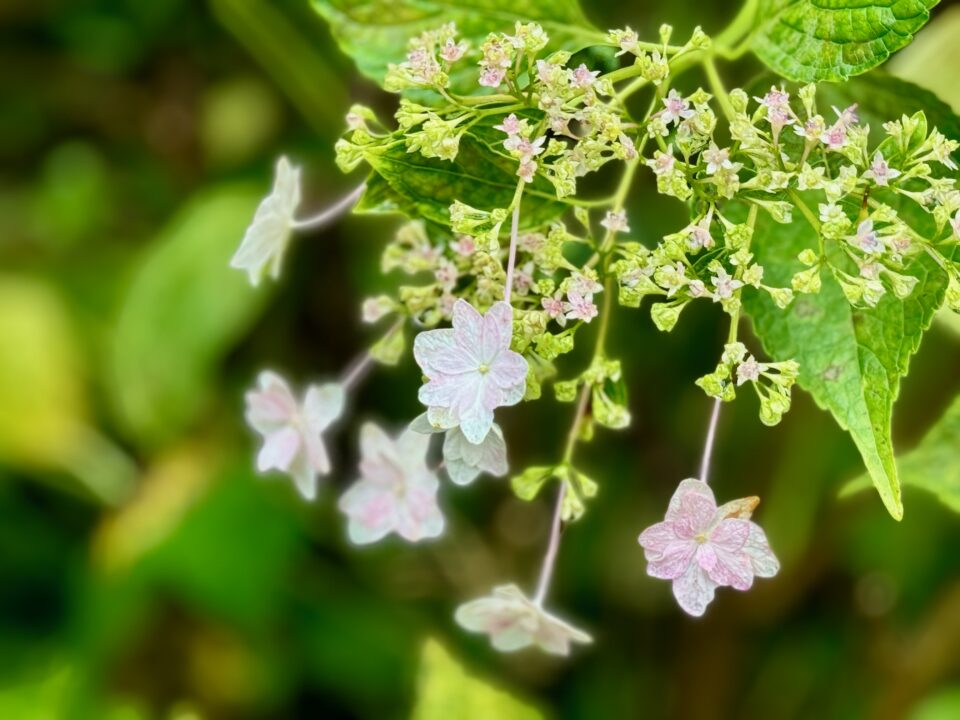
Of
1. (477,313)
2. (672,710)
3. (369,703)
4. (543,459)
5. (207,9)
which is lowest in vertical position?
(672,710)

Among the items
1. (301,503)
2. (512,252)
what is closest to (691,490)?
(512,252)

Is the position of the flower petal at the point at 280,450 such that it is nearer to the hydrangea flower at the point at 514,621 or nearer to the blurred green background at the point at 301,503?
the hydrangea flower at the point at 514,621

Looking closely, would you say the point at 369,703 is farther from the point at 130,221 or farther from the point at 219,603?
the point at 130,221

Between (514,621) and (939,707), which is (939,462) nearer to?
(514,621)

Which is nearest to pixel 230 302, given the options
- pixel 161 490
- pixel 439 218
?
pixel 161 490

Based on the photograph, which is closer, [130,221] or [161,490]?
[161,490]

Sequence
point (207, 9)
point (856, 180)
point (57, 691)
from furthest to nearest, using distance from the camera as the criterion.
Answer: point (207, 9), point (57, 691), point (856, 180)

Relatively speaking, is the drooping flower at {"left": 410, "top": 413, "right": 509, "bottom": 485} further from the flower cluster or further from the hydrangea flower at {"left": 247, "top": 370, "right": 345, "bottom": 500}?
the hydrangea flower at {"left": 247, "top": 370, "right": 345, "bottom": 500}
